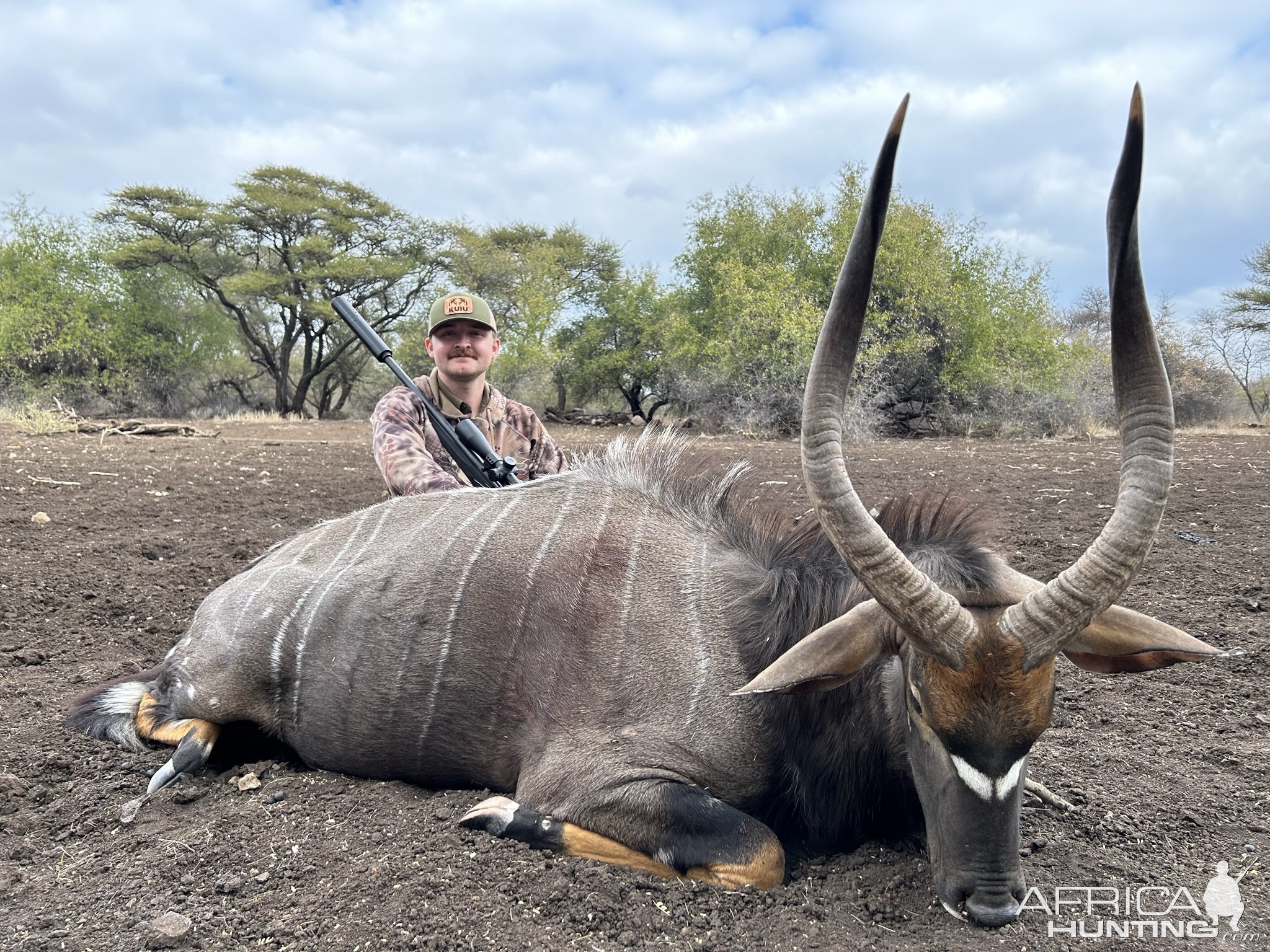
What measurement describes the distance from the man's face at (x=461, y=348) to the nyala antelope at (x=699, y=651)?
5.62 ft

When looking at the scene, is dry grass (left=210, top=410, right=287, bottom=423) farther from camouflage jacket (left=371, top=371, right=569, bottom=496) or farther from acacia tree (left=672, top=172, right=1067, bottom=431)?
camouflage jacket (left=371, top=371, right=569, bottom=496)

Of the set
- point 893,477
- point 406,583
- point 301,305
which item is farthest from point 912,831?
point 301,305

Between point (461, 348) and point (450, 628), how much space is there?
2.70m

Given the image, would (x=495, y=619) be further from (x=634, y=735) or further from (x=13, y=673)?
(x=13, y=673)

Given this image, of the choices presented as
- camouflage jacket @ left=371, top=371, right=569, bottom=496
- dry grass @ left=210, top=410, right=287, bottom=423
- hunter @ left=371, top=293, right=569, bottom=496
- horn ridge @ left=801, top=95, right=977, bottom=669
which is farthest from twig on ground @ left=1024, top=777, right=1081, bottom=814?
dry grass @ left=210, top=410, right=287, bottom=423

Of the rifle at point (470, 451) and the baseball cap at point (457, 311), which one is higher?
the baseball cap at point (457, 311)

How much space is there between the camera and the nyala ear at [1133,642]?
250 centimetres

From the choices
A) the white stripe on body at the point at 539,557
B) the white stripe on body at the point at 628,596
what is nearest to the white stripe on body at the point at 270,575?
the white stripe on body at the point at 539,557

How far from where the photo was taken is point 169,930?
2404 mm

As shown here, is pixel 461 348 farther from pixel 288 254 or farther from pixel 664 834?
pixel 288 254

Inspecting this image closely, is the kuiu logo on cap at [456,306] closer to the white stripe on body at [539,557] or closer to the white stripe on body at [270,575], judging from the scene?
the white stripe on body at [270,575]

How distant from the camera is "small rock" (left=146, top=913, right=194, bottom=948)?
7.79 feet

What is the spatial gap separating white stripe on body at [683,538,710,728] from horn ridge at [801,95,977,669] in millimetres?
804

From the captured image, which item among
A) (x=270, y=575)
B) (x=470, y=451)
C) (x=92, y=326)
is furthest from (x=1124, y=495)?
(x=92, y=326)
